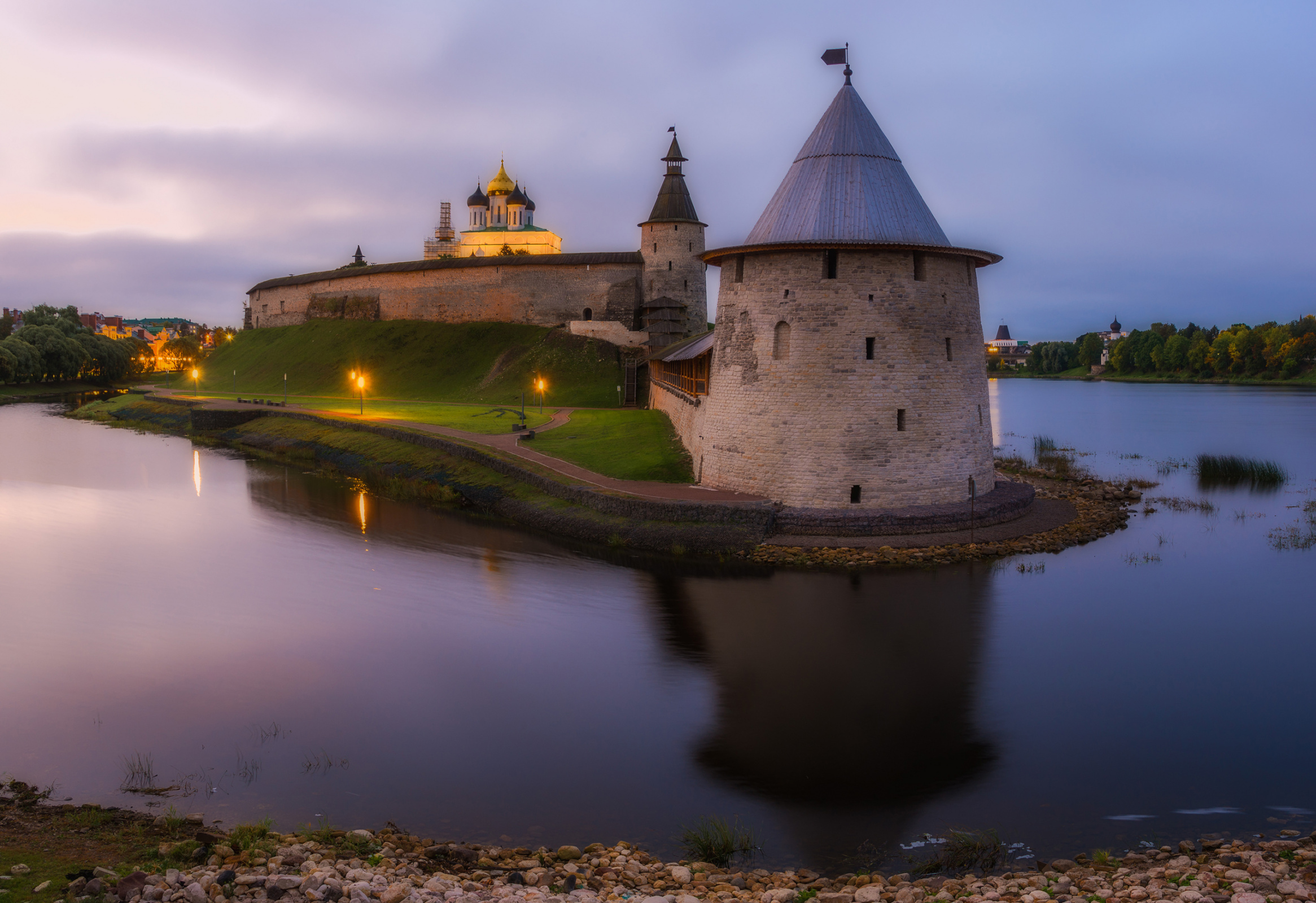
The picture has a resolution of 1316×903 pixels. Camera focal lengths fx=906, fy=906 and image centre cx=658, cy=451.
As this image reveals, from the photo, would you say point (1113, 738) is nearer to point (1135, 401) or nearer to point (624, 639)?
point (624, 639)

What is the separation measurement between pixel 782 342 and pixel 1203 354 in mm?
72003

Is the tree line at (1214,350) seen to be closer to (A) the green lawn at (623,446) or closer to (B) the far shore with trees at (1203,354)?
(B) the far shore with trees at (1203,354)

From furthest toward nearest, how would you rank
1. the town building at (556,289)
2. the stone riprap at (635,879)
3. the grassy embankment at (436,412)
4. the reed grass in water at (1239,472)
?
the town building at (556,289) → the grassy embankment at (436,412) → the reed grass in water at (1239,472) → the stone riprap at (635,879)

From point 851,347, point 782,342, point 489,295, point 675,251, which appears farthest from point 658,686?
point 489,295

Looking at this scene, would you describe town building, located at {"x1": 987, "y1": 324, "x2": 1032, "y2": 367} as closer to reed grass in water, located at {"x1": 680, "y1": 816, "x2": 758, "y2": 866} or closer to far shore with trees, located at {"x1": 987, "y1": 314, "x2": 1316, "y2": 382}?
far shore with trees, located at {"x1": 987, "y1": 314, "x2": 1316, "y2": 382}

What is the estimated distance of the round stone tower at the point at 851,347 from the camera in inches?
643

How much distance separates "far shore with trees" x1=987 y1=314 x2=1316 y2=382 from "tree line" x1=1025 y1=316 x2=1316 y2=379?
0.15 ft

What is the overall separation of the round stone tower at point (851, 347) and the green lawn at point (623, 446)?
7.48 ft

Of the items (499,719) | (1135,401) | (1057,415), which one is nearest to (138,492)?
(499,719)

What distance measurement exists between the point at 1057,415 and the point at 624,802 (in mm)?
42764

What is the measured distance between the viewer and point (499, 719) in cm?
911

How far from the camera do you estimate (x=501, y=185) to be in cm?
6588

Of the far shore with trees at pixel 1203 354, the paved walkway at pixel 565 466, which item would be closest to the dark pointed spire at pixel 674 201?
the paved walkway at pixel 565 466

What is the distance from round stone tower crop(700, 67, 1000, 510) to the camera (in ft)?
53.6
